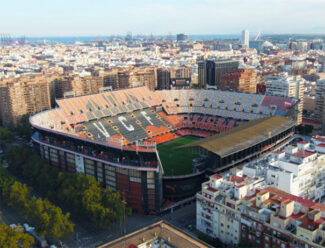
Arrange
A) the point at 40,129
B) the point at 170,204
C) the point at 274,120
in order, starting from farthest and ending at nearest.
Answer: the point at 274,120 < the point at 40,129 < the point at 170,204

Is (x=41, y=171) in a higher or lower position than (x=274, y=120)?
lower

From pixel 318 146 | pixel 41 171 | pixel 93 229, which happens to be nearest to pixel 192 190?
pixel 93 229

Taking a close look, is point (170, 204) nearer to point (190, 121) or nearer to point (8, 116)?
point (190, 121)

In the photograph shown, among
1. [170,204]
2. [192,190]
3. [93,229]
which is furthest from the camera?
[192,190]

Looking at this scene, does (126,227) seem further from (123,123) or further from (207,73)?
(207,73)

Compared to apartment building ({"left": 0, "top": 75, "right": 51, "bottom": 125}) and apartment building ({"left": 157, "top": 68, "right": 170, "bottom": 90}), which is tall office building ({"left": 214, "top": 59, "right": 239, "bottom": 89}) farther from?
apartment building ({"left": 0, "top": 75, "right": 51, "bottom": 125})
